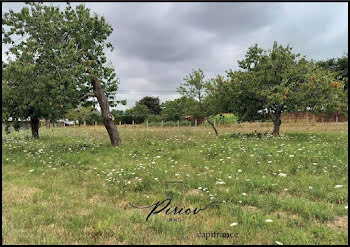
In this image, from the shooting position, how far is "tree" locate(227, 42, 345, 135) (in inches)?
603

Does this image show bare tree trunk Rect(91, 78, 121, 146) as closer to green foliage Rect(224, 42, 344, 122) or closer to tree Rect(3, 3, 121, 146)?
tree Rect(3, 3, 121, 146)

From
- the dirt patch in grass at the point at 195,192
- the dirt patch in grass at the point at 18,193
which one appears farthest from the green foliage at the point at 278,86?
the dirt patch in grass at the point at 18,193

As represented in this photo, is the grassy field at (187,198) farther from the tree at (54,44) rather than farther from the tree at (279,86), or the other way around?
the tree at (279,86)

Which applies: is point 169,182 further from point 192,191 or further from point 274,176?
point 274,176

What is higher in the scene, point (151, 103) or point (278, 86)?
point (151, 103)

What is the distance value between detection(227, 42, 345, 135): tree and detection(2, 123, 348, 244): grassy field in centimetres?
685

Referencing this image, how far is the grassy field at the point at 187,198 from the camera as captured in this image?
3945 millimetres

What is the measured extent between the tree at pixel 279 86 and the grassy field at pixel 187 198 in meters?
6.85

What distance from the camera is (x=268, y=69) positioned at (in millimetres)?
17781

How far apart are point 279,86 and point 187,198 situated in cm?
1312

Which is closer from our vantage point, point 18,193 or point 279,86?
point 18,193

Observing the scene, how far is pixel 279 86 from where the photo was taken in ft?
52.1

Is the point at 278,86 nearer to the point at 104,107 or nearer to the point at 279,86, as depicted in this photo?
the point at 279,86

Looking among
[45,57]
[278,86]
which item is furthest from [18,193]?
[278,86]
